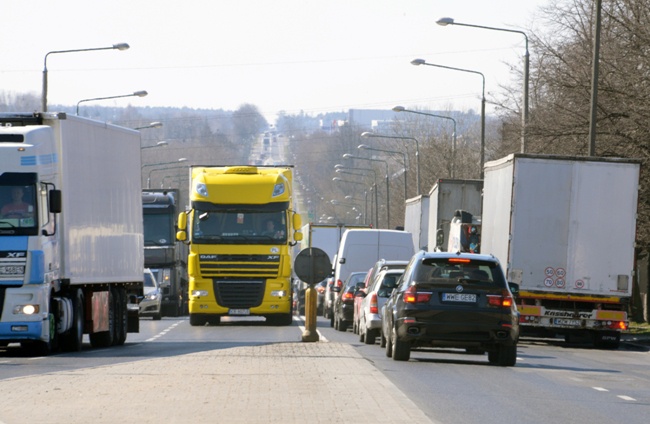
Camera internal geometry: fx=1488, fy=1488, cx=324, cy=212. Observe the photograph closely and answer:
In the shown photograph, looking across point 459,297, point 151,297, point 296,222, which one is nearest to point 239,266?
point 296,222

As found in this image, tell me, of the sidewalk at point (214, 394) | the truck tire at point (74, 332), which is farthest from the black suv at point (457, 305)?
the truck tire at point (74, 332)

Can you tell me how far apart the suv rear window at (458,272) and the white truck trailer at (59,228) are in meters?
5.59

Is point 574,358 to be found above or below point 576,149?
below

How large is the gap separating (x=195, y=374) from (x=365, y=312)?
36.0 feet

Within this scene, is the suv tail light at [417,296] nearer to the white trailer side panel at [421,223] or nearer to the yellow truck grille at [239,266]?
the yellow truck grille at [239,266]

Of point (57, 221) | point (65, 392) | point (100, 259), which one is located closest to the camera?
point (65, 392)

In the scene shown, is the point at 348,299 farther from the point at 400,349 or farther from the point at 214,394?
the point at 214,394

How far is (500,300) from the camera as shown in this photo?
20.6m

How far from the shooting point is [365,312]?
2791cm

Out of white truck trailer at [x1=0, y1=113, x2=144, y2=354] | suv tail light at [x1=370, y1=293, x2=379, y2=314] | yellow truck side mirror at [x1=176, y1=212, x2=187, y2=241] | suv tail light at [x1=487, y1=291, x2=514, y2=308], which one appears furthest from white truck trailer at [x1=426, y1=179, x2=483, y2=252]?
suv tail light at [x1=487, y1=291, x2=514, y2=308]

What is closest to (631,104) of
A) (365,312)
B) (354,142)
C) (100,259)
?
(365,312)

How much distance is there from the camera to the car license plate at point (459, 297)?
20.5 metres

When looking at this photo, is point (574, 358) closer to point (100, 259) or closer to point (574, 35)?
point (100, 259)

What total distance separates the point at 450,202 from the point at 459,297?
23.2 meters
